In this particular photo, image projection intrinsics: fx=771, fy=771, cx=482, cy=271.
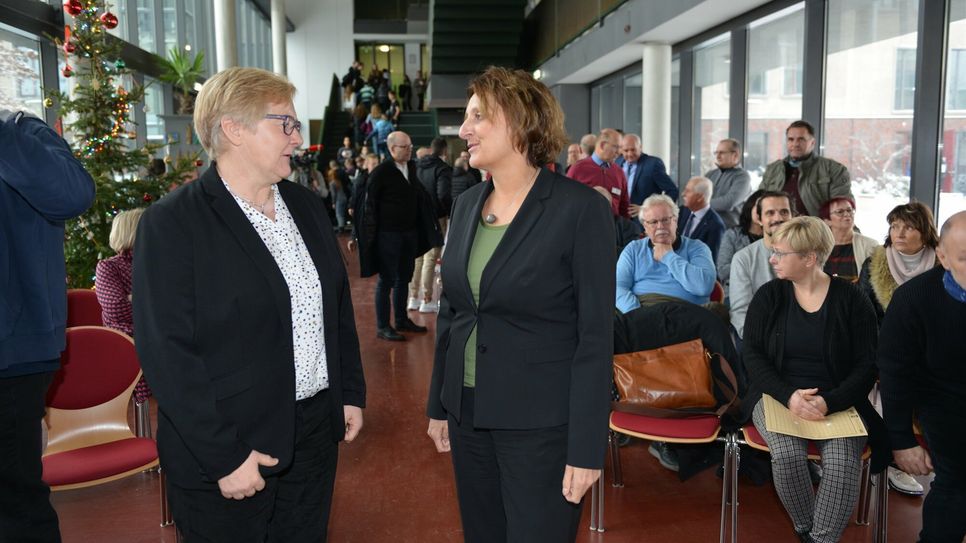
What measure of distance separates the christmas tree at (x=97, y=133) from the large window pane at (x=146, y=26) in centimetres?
773

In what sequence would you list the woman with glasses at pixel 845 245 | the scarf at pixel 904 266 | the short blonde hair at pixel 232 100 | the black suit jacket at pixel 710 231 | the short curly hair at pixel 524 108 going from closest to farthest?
1. the short blonde hair at pixel 232 100
2. the short curly hair at pixel 524 108
3. the scarf at pixel 904 266
4. the woman with glasses at pixel 845 245
5. the black suit jacket at pixel 710 231

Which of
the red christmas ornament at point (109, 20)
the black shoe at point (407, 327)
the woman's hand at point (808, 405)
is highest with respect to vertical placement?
the red christmas ornament at point (109, 20)

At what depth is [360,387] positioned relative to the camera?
84.0 inches

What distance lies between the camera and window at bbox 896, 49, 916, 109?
5.98 m

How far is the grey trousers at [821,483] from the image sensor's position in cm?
295

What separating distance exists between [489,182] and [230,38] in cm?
1263

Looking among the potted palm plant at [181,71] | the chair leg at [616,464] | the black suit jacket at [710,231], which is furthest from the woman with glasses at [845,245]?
the potted palm plant at [181,71]

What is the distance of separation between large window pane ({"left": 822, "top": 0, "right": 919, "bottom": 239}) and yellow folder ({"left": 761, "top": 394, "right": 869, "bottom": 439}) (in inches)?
153

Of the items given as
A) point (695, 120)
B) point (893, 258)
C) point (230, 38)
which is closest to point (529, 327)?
point (893, 258)

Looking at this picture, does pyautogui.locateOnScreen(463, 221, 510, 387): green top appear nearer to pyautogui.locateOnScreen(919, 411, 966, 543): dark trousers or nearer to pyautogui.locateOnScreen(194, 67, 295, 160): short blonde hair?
pyautogui.locateOnScreen(194, 67, 295, 160): short blonde hair

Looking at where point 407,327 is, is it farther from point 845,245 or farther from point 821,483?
point 821,483

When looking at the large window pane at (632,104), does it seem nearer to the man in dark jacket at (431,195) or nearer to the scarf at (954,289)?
the man in dark jacket at (431,195)

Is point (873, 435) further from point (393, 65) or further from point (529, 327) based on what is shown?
point (393, 65)

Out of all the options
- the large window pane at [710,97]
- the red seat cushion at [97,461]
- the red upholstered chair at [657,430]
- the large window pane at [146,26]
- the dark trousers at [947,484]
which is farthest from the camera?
the large window pane at [146,26]
